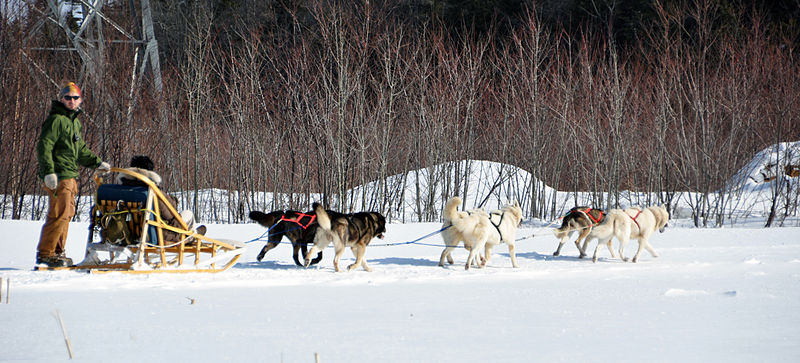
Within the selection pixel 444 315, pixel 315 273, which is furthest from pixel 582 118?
pixel 444 315

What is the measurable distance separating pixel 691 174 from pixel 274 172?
5.94 meters

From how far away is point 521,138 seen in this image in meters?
10.0

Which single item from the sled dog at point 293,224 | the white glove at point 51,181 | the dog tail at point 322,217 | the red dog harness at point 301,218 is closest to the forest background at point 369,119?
the sled dog at point 293,224

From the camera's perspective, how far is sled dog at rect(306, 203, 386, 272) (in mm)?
4906

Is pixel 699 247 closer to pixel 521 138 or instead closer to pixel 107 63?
pixel 521 138

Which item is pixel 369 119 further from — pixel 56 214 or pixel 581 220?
pixel 56 214

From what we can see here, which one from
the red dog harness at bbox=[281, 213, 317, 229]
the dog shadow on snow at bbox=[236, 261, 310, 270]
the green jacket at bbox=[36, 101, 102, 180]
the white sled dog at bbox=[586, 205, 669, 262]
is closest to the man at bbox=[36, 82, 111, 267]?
the green jacket at bbox=[36, 101, 102, 180]

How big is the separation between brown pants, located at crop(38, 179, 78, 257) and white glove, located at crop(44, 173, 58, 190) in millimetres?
111

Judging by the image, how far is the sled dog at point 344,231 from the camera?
4906 mm

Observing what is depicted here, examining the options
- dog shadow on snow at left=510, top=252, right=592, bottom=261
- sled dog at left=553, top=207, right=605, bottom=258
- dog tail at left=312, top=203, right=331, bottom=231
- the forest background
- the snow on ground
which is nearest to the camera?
the snow on ground

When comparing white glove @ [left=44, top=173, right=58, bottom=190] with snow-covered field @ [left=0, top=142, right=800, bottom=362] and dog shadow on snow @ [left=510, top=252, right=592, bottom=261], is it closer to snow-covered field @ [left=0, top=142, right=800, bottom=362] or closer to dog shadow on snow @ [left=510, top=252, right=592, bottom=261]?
snow-covered field @ [left=0, top=142, right=800, bottom=362]

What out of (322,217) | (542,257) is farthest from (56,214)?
(542,257)

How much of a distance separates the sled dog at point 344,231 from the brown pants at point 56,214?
5.39 feet

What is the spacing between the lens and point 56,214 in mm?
4434
